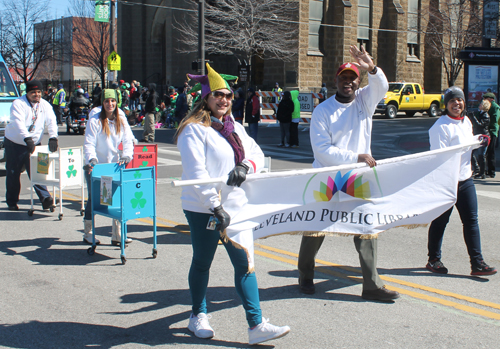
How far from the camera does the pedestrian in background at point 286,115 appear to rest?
1792cm

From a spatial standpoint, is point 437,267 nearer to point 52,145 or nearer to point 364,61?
point 364,61

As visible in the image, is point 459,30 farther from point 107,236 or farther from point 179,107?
point 107,236

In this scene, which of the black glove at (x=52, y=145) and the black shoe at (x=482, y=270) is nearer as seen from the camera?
the black shoe at (x=482, y=270)

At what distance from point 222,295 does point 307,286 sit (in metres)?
0.75

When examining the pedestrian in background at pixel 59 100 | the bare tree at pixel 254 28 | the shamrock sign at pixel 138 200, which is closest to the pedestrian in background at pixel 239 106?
the pedestrian in background at pixel 59 100

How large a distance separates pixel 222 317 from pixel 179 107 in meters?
16.0

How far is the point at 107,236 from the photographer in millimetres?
7262

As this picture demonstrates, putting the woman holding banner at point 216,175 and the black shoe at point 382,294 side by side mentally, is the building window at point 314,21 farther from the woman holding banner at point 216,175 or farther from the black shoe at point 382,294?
the woman holding banner at point 216,175

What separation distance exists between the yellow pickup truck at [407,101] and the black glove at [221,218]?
26758 millimetres

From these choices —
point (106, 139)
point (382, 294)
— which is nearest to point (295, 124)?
point (106, 139)

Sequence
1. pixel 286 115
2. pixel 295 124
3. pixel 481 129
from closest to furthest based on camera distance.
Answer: pixel 481 129
pixel 286 115
pixel 295 124

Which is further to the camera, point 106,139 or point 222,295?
point 106,139

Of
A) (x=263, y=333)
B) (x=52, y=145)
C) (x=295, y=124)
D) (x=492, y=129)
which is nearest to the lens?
(x=263, y=333)

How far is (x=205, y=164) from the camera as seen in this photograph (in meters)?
3.85
